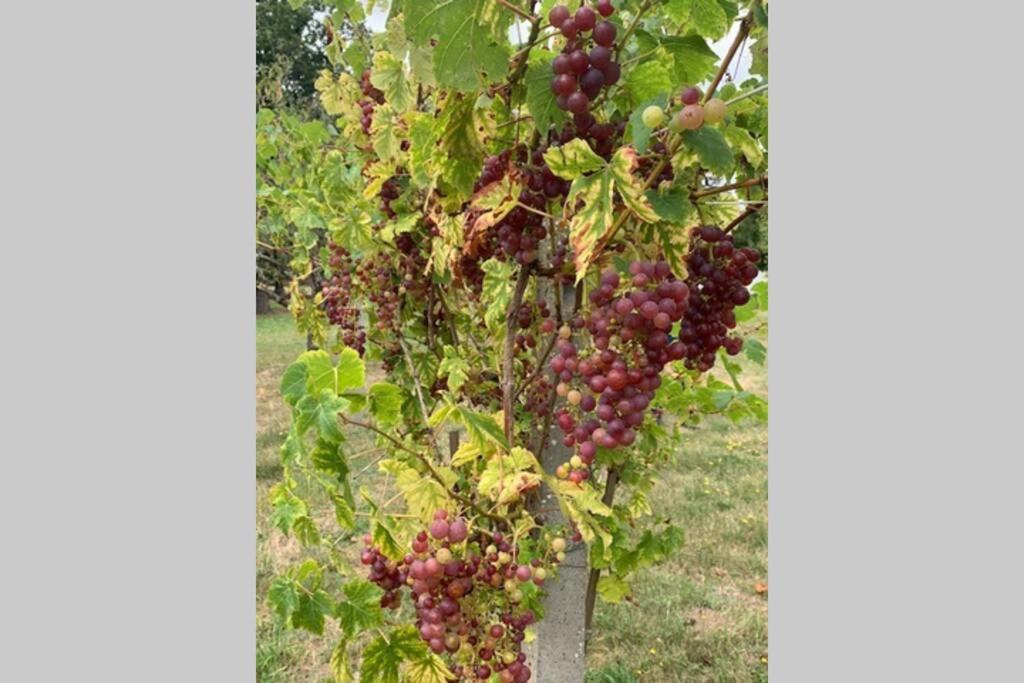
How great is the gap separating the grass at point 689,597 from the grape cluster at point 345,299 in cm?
46

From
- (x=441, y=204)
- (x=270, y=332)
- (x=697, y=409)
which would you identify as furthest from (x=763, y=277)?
(x=270, y=332)

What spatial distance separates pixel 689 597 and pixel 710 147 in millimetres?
2192

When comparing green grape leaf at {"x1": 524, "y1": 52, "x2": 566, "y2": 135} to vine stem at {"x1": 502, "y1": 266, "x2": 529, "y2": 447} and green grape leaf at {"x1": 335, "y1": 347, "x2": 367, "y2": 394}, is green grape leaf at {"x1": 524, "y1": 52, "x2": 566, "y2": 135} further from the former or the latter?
green grape leaf at {"x1": 335, "y1": 347, "x2": 367, "y2": 394}

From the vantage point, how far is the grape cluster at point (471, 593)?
96 centimetres

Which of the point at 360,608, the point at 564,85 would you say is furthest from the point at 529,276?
the point at 360,608

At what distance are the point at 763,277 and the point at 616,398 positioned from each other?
101cm

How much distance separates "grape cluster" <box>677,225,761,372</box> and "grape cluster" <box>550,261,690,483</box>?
48 millimetres

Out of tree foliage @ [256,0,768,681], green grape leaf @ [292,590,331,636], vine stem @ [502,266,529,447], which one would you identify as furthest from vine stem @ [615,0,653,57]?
green grape leaf @ [292,590,331,636]

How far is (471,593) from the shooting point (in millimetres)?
1011

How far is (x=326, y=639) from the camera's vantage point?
231 centimetres

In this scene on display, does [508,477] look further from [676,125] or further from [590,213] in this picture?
[676,125]

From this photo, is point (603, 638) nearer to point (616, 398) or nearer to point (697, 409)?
point (697, 409)

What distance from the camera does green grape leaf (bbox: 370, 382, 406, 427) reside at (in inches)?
45.0

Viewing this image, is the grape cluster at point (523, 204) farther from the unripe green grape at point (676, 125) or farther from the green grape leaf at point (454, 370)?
the green grape leaf at point (454, 370)
